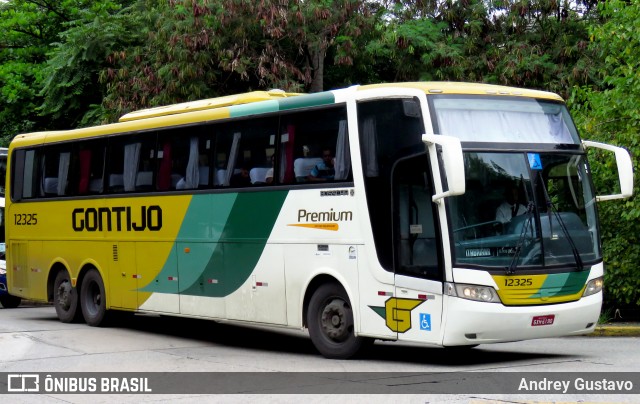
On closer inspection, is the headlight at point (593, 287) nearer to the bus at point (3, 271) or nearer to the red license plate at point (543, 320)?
the red license plate at point (543, 320)

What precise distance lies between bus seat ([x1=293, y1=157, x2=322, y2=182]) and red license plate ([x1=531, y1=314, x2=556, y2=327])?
3509 mm

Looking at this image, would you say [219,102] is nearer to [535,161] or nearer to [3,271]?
[535,161]

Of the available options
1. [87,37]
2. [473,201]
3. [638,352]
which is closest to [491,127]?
[473,201]

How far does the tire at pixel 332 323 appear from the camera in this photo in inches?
531

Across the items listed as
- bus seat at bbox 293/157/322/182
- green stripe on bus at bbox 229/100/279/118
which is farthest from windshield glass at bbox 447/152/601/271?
green stripe on bus at bbox 229/100/279/118

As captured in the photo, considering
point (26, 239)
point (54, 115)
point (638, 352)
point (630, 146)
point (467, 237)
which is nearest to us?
point (467, 237)

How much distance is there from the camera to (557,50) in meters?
24.6

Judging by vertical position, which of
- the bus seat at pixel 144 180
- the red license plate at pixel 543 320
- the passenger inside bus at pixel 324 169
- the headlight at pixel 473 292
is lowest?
the red license plate at pixel 543 320

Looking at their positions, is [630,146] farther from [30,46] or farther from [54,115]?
[30,46]

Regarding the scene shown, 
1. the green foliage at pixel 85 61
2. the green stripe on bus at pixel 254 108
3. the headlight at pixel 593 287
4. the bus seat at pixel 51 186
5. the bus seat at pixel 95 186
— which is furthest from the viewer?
the green foliage at pixel 85 61

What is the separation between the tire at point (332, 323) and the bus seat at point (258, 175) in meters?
1.85

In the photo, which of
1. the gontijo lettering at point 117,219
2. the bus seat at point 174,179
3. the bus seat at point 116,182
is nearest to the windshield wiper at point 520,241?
the bus seat at point 174,179

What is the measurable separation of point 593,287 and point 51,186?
11185 mm
